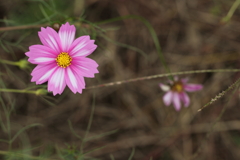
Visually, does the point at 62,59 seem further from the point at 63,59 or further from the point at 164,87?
the point at 164,87

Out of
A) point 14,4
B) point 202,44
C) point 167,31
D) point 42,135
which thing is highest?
point 14,4

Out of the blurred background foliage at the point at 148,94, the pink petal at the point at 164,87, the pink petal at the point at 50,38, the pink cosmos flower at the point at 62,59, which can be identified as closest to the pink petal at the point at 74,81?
the pink cosmos flower at the point at 62,59

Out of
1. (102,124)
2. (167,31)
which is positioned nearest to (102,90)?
(102,124)

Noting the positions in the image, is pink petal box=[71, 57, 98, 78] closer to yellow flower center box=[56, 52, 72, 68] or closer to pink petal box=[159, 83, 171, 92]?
yellow flower center box=[56, 52, 72, 68]

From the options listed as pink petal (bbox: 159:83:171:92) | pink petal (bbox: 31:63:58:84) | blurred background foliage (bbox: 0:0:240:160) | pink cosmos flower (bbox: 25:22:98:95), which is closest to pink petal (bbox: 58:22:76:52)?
pink cosmos flower (bbox: 25:22:98:95)

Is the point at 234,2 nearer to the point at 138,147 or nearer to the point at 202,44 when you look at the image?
the point at 202,44

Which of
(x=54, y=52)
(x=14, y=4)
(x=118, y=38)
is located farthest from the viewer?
(x=118, y=38)

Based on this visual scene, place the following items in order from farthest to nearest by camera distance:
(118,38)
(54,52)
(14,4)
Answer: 1. (118,38)
2. (14,4)
3. (54,52)
